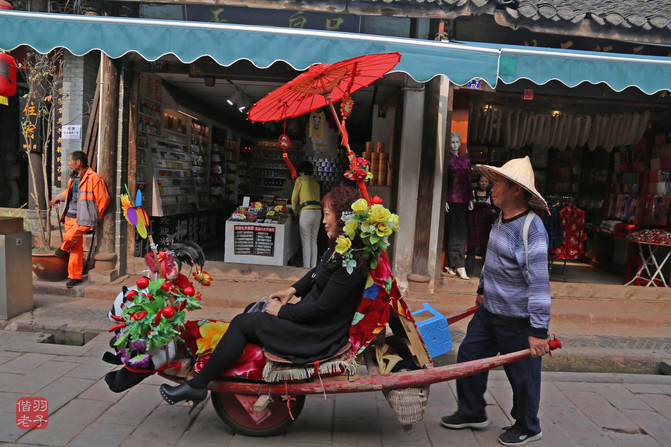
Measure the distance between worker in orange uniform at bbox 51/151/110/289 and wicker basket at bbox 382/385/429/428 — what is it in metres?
4.94

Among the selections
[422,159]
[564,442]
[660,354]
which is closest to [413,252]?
[422,159]

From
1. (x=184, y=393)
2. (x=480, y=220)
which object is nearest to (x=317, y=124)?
(x=480, y=220)

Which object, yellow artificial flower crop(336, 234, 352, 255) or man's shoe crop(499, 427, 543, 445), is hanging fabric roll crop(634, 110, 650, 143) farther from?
yellow artificial flower crop(336, 234, 352, 255)

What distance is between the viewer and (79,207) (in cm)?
591

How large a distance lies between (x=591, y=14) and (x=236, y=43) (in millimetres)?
4567

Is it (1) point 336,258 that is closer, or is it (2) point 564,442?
(1) point 336,258

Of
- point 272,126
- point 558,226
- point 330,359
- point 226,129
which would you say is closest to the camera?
point 330,359

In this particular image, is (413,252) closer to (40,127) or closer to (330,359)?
(330,359)

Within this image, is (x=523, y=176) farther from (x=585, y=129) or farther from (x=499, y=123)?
(x=585, y=129)

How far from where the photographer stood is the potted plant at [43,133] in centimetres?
611

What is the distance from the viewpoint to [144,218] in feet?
9.51

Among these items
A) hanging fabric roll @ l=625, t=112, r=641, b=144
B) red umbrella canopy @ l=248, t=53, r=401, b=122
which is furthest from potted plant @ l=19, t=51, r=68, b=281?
hanging fabric roll @ l=625, t=112, r=641, b=144

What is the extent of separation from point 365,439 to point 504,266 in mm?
1513

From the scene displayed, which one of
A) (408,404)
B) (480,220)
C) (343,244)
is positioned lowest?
(408,404)
